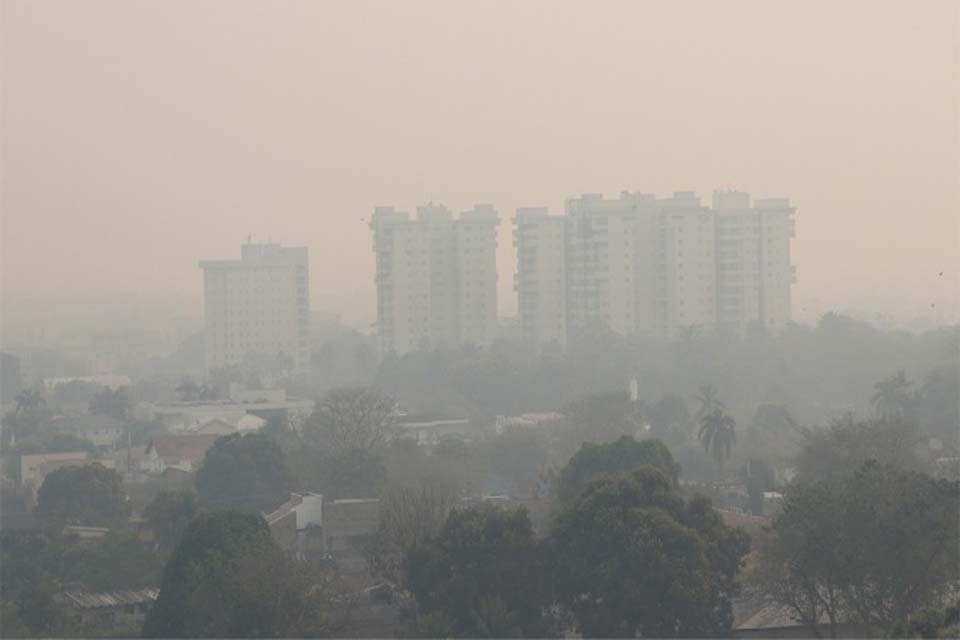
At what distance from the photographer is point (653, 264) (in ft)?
154

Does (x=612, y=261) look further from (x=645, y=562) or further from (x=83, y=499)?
(x=645, y=562)

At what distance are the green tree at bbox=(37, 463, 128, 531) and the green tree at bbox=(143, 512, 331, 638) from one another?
270 inches

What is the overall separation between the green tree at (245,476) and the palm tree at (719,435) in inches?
202

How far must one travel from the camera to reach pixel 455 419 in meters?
30.1

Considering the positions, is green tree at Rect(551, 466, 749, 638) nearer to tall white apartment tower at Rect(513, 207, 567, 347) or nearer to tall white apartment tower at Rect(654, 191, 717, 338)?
tall white apartment tower at Rect(654, 191, 717, 338)

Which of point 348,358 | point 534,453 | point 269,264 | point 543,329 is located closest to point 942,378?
point 534,453

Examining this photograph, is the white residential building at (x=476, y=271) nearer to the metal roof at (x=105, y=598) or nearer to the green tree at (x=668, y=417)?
the green tree at (x=668, y=417)

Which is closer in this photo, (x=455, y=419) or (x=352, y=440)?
(x=352, y=440)

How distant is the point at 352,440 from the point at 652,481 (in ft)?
39.0

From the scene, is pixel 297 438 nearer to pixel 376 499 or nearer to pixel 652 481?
pixel 376 499

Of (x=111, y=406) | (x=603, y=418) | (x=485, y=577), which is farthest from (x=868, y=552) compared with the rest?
(x=111, y=406)

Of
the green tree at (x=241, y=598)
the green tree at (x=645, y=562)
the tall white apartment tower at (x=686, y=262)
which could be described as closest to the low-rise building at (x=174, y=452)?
the green tree at (x=241, y=598)

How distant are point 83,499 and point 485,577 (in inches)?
340

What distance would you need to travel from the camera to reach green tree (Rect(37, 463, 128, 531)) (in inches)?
728
